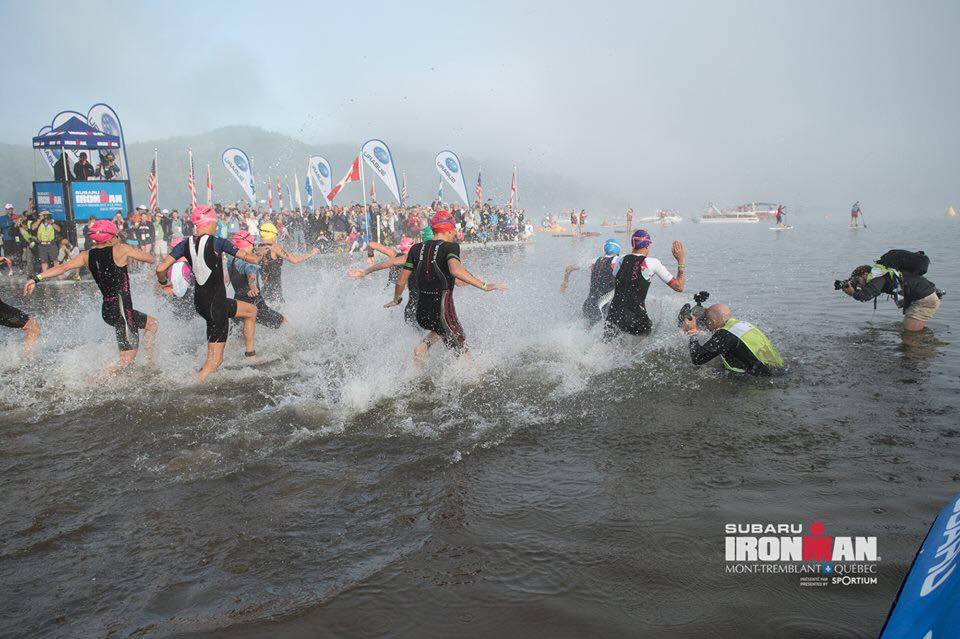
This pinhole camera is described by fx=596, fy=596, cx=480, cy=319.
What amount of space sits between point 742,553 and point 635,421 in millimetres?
2238

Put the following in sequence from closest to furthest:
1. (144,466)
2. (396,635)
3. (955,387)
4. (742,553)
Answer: (396,635), (742,553), (144,466), (955,387)

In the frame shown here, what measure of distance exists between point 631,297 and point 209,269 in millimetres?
4926

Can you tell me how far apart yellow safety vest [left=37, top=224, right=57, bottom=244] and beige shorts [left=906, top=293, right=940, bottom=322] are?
2083 centimetres

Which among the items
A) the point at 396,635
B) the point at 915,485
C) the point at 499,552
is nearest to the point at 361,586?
the point at 396,635

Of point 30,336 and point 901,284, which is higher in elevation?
point 901,284

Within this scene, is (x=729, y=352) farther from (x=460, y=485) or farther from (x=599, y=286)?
(x=460, y=485)

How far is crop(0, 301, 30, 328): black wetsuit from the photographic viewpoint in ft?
→ 24.7

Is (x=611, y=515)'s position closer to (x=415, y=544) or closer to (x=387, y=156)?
(x=415, y=544)

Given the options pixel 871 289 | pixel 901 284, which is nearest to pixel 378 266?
pixel 871 289

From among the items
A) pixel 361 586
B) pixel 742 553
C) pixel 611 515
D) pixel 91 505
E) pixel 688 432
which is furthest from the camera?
pixel 688 432

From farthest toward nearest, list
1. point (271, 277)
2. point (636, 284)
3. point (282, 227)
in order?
point (282, 227)
point (271, 277)
point (636, 284)

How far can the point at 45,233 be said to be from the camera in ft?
56.5

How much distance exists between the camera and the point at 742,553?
11.1 ft

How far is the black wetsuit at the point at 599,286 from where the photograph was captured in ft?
27.2
